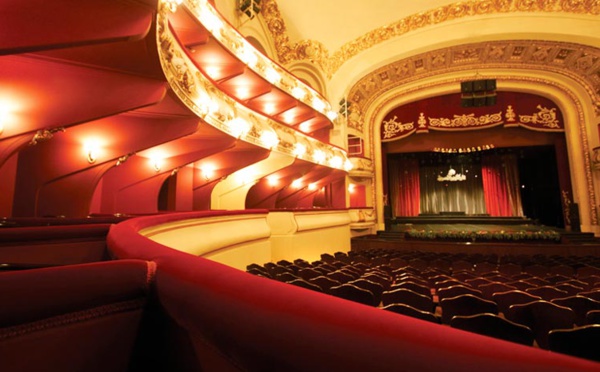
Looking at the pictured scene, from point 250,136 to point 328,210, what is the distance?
353 cm

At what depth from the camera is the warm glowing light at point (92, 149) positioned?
4.11m

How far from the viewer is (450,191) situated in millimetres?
16625

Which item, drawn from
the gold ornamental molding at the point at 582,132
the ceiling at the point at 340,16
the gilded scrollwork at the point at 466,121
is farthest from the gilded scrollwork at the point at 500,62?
the gilded scrollwork at the point at 466,121

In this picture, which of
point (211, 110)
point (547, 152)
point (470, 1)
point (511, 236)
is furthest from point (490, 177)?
point (211, 110)

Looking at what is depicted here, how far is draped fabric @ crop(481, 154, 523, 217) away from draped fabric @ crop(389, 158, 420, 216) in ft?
11.1

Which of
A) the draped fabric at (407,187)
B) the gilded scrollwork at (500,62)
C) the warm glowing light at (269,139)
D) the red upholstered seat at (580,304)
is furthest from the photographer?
the draped fabric at (407,187)

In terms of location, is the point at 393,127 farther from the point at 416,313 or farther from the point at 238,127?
the point at 416,313

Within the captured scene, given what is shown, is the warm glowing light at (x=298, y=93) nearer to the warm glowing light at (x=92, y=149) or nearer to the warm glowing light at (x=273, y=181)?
the warm glowing light at (x=273, y=181)

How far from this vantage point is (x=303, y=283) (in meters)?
2.59

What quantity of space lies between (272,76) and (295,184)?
12.2ft

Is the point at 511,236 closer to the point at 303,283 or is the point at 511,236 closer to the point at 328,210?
the point at 328,210

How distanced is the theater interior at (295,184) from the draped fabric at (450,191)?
0.10m

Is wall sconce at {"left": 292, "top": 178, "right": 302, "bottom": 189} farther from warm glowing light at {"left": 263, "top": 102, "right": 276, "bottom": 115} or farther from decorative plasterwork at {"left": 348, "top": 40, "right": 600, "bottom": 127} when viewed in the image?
decorative plasterwork at {"left": 348, "top": 40, "right": 600, "bottom": 127}

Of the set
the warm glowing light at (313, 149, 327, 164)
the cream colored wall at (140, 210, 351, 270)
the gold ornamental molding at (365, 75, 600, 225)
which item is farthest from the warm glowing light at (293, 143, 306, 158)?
the gold ornamental molding at (365, 75, 600, 225)
